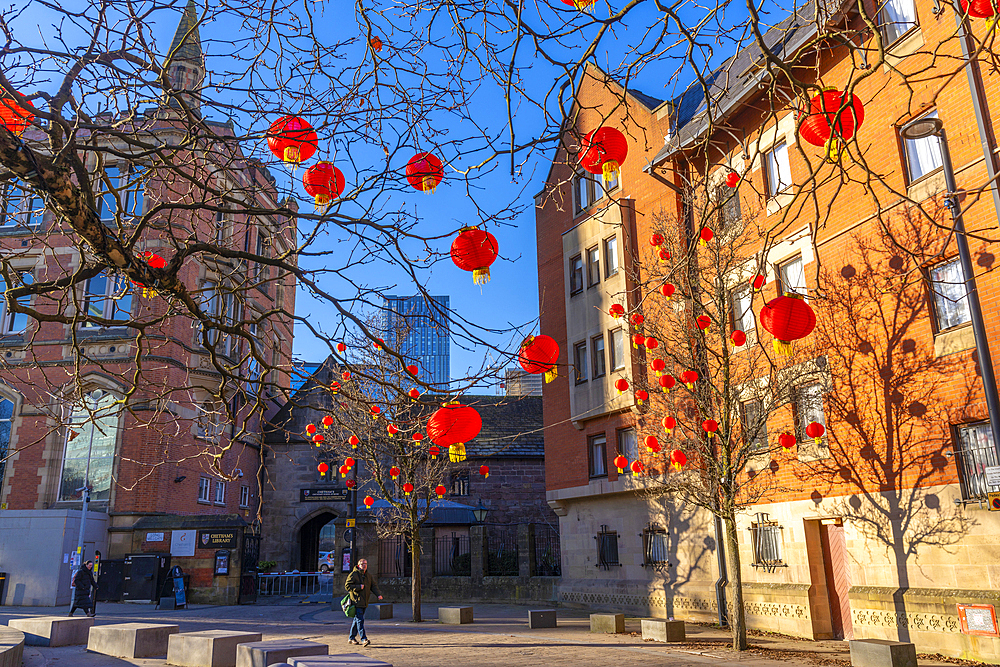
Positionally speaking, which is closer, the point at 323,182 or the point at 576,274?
the point at 323,182

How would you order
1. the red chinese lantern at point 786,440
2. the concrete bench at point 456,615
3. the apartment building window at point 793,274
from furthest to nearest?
the concrete bench at point 456,615 < the apartment building window at point 793,274 < the red chinese lantern at point 786,440

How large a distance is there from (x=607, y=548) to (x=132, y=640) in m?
14.5

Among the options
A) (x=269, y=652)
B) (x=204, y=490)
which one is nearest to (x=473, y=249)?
(x=269, y=652)

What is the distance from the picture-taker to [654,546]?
2133 centimetres

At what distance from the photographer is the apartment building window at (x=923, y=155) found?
539 inches

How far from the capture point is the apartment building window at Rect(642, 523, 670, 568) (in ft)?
68.7

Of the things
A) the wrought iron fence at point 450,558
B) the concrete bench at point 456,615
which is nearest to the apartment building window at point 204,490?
the wrought iron fence at point 450,558

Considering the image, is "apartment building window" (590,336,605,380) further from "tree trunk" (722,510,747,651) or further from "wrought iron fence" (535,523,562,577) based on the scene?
"tree trunk" (722,510,747,651)

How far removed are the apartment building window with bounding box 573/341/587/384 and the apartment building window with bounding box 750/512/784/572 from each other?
8.08 metres

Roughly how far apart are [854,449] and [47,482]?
27219 mm

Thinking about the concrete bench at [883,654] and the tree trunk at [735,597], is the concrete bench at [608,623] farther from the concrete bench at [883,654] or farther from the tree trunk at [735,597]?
the concrete bench at [883,654]

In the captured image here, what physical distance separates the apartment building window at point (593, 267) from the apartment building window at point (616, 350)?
205 cm

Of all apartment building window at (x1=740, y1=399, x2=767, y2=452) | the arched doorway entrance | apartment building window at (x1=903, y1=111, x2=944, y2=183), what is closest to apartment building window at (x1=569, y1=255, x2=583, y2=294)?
apartment building window at (x1=740, y1=399, x2=767, y2=452)

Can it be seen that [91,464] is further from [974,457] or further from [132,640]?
[974,457]
